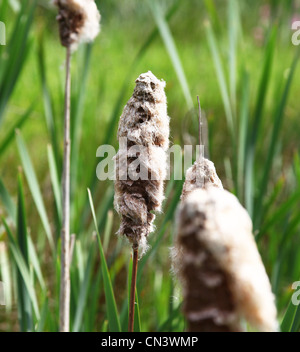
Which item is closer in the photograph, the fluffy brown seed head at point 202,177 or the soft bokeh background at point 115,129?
the fluffy brown seed head at point 202,177

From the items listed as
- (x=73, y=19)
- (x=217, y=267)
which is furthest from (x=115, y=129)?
(x=217, y=267)

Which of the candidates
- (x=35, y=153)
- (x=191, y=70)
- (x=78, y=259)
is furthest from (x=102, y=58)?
(x=78, y=259)

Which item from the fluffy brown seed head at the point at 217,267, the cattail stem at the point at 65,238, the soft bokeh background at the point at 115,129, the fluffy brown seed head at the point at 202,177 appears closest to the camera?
the fluffy brown seed head at the point at 217,267

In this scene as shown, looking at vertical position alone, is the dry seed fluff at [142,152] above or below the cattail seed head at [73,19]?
below

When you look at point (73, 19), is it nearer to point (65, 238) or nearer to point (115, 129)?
point (65, 238)

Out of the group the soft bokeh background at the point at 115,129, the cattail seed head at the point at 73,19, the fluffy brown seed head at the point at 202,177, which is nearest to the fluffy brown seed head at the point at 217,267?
the fluffy brown seed head at the point at 202,177

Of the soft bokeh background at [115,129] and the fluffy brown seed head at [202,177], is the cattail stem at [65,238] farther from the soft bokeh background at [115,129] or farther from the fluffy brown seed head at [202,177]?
the fluffy brown seed head at [202,177]

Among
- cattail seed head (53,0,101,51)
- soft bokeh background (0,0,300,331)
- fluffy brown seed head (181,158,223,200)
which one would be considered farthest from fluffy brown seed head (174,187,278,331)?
cattail seed head (53,0,101,51)
